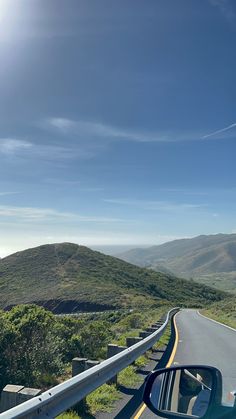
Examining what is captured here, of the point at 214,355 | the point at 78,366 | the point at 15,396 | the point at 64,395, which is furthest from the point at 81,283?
the point at 15,396

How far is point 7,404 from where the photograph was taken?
4418 mm

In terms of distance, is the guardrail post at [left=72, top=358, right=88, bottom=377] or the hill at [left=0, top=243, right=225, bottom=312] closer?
the guardrail post at [left=72, top=358, right=88, bottom=377]

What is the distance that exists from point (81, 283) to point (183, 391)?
9099 cm

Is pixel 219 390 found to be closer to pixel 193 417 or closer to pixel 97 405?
pixel 193 417

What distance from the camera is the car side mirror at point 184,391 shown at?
8.81ft

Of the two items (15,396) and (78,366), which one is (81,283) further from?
(15,396)

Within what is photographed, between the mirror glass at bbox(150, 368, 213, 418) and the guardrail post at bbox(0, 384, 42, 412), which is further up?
the mirror glass at bbox(150, 368, 213, 418)

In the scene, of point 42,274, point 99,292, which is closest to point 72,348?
point 99,292

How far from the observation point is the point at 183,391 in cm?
300

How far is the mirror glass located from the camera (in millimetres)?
2729

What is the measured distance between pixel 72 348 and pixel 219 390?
1094 centimetres

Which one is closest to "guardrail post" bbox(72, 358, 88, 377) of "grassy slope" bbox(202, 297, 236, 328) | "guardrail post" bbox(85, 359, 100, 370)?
"guardrail post" bbox(85, 359, 100, 370)

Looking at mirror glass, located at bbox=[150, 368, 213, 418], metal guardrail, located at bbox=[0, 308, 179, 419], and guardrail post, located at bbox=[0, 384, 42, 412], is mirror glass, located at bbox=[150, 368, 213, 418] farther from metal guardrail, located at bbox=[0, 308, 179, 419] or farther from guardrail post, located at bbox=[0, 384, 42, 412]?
guardrail post, located at bbox=[0, 384, 42, 412]

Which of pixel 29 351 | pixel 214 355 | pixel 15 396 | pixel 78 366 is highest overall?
pixel 15 396
